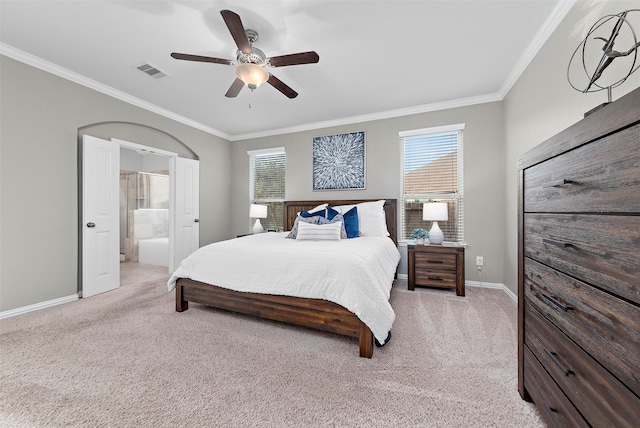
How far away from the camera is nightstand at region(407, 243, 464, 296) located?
10.5 ft

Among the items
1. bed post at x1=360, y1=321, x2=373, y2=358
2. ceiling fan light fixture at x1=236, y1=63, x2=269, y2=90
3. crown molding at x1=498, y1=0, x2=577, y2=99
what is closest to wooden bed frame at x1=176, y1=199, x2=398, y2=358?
bed post at x1=360, y1=321, x2=373, y2=358

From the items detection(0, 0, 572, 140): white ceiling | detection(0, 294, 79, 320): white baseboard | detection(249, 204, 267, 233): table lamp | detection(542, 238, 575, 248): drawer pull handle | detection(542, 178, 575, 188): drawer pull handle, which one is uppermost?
detection(0, 0, 572, 140): white ceiling

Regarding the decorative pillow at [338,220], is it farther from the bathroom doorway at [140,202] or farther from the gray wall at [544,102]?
the bathroom doorway at [140,202]

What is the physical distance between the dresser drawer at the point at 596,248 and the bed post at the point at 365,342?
1141mm

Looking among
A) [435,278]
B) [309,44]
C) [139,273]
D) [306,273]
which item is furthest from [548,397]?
[139,273]

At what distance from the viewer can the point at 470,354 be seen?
1.86 m

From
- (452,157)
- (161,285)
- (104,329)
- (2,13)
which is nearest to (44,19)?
(2,13)

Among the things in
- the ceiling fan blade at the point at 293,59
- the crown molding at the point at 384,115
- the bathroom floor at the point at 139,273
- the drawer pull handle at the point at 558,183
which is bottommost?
the bathroom floor at the point at 139,273

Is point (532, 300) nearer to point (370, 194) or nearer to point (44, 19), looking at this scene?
point (370, 194)

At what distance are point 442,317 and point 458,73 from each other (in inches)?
106

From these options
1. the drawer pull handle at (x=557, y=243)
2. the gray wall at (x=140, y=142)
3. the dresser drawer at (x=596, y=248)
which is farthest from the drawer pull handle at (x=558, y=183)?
the gray wall at (x=140, y=142)

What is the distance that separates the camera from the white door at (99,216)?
3105mm

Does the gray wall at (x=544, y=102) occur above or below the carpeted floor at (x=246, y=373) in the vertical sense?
above

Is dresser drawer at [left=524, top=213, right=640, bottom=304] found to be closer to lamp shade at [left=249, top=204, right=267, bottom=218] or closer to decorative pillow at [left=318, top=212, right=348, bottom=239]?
decorative pillow at [left=318, top=212, right=348, bottom=239]
